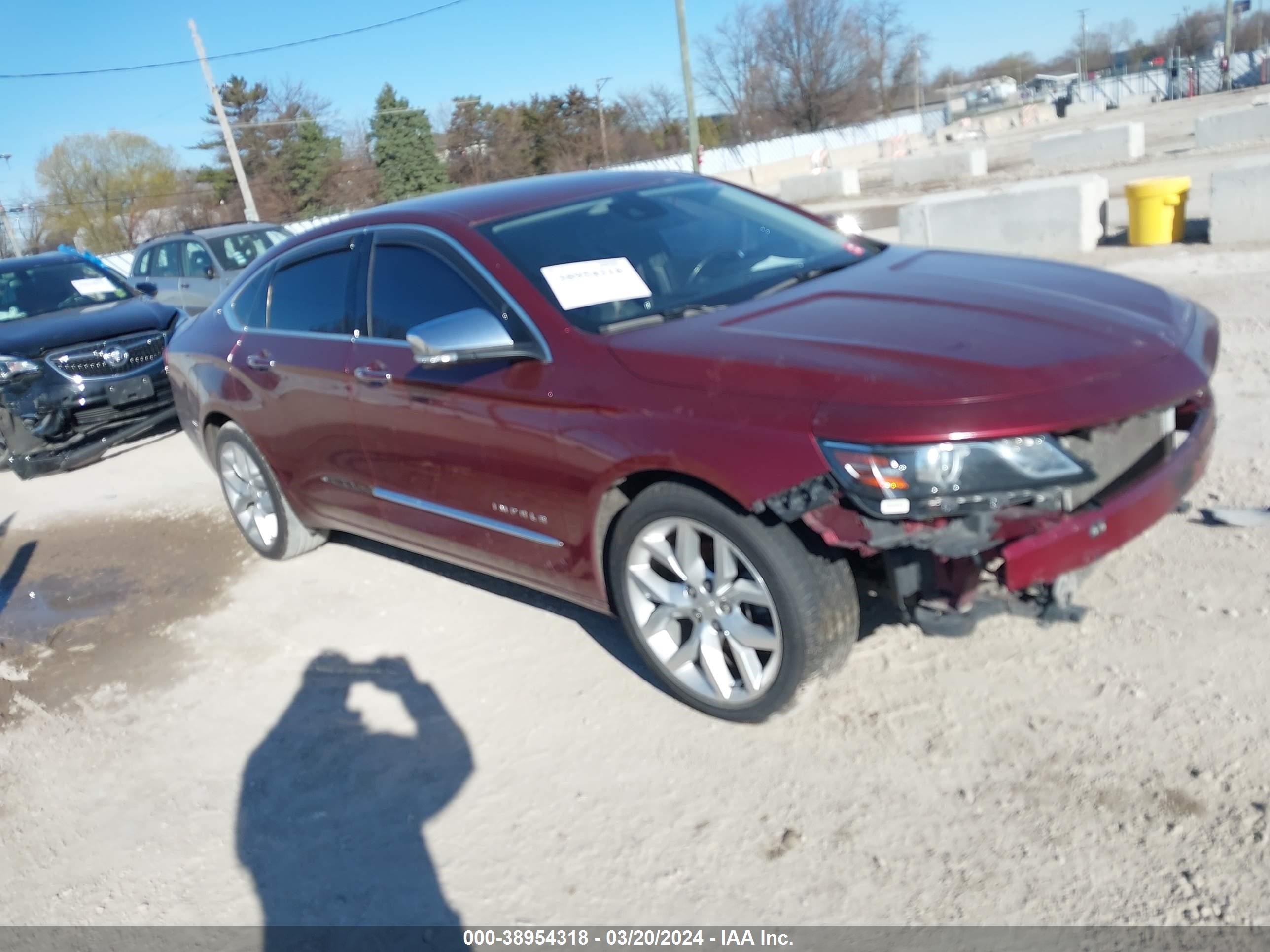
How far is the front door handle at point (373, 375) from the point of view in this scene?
13.9 ft

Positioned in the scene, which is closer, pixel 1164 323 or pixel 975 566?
pixel 975 566

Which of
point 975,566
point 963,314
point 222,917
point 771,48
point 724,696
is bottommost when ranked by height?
point 222,917

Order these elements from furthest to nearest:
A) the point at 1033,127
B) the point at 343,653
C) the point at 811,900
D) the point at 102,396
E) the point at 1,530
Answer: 1. the point at 1033,127
2. the point at 102,396
3. the point at 1,530
4. the point at 343,653
5. the point at 811,900

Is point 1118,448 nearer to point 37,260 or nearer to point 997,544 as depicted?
point 997,544

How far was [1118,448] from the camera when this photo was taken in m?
3.00

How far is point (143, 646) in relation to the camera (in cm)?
505

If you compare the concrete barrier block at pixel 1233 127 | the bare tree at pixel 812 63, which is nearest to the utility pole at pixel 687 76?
the concrete barrier block at pixel 1233 127

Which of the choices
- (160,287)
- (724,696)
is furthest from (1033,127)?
(724,696)

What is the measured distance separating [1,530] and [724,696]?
6.47m

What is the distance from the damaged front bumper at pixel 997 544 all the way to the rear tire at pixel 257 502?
3.39 meters

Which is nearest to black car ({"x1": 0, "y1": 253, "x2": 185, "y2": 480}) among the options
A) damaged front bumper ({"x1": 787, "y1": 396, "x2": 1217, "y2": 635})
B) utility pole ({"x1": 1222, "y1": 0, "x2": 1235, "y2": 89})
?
damaged front bumper ({"x1": 787, "y1": 396, "x2": 1217, "y2": 635})

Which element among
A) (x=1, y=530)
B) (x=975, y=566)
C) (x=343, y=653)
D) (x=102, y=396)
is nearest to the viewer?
(x=975, y=566)

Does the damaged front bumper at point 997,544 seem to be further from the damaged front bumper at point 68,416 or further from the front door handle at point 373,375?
the damaged front bumper at point 68,416

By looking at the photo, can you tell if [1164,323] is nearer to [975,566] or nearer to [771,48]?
[975,566]
